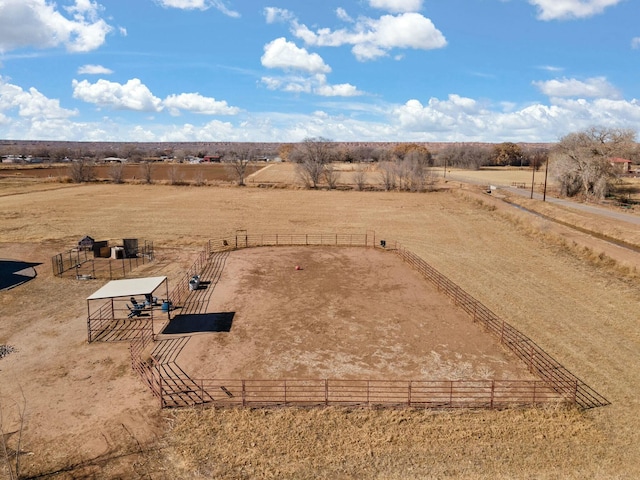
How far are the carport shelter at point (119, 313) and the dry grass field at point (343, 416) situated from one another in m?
0.79

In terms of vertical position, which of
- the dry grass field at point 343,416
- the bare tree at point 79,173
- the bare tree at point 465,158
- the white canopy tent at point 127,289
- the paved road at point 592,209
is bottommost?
the dry grass field at point 343,416

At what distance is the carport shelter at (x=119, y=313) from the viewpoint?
20.6m

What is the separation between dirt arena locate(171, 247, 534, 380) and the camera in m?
17.5

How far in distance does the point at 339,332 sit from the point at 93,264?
20.9m

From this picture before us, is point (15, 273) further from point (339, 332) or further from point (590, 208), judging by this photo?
point (590, 208)

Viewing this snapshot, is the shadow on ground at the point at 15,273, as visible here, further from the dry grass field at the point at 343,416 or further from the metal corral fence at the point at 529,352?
the metal corral fence at the point at 529,352

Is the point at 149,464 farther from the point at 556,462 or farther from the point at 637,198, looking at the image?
the point at 637,198

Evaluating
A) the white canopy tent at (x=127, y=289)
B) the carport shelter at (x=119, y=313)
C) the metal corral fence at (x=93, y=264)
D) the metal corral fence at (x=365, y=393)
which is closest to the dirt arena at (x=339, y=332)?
the metal corral fence at (x=365, y=393)

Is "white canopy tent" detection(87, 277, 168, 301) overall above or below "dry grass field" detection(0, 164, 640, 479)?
above

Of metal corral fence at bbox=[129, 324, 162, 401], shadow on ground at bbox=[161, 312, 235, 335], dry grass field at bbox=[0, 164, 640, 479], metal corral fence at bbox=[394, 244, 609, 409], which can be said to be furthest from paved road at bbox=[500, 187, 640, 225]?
metal corral fence at bbox=[129, 324, 162, 401]

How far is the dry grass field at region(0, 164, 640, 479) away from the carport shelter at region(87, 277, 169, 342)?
79cm

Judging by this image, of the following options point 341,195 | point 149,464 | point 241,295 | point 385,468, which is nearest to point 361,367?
point 385,468

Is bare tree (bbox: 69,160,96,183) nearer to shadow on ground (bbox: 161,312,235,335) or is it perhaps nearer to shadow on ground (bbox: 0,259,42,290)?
shadow on ground (bbox: 0,259,42,290)

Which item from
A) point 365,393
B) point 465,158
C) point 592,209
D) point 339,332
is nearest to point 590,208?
point 592,209
